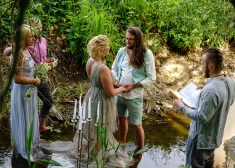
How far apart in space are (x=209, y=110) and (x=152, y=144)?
2.21 m

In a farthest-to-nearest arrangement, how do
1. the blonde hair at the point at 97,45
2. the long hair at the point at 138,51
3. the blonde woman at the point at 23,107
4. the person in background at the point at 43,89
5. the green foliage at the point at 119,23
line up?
the green foliage at the point at 119,23 → the person in background at the point at 43,89 → the long hair at the point at 138,51 → the blonde woman at the point at 23,107 → the blonde hair at the point at 97,45

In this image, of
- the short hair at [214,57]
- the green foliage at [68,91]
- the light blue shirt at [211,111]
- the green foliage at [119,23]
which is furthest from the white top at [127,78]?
the green foliage at [119,23]

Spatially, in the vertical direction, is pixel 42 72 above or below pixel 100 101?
above

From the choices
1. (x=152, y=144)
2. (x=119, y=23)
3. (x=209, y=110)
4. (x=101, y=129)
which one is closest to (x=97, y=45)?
(x=101, y=129)

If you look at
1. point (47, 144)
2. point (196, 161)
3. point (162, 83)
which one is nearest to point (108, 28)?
point (162, 83)

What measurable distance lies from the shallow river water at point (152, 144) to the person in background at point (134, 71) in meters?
0.56

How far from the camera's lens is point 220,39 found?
824 centimetres

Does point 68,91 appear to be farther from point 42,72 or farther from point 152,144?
point 42,72

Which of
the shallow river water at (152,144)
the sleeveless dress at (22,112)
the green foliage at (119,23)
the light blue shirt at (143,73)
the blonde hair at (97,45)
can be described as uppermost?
the green foliage at (119,23)

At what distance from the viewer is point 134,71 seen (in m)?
4.59

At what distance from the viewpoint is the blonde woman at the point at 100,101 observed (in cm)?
418

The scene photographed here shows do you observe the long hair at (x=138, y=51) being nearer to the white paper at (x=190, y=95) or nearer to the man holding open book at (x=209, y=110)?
the white paper at (x=190, y=95)

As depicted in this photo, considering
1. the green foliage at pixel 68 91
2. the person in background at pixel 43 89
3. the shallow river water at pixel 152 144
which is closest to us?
the shallow river water at pixel 152 144

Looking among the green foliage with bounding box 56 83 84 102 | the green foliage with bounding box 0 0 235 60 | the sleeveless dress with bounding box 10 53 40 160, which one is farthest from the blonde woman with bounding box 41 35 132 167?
the green foliage with bounding box 0 0 235 60
